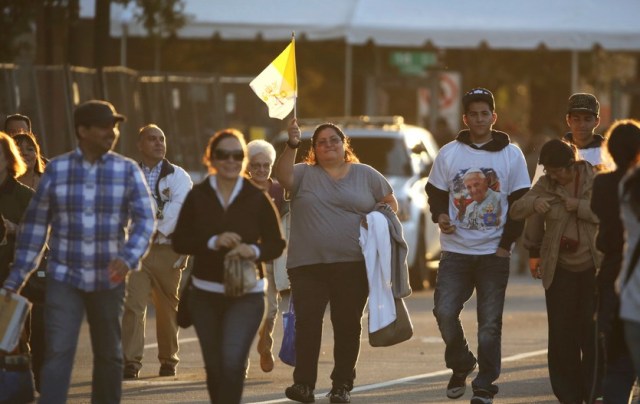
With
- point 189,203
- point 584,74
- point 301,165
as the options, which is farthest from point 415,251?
point 584,74

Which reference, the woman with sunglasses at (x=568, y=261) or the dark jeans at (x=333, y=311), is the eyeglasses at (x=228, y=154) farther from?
the dark jeans at (x=333, y=311)

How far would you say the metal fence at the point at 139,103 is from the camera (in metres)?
19.7

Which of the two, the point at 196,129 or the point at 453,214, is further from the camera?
the point at 196,129

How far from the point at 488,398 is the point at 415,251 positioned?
440 inches

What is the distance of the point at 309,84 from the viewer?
3628 cm

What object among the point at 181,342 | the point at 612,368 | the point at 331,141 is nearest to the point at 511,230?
the point at 331,141

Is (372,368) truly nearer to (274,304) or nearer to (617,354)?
(274,304)

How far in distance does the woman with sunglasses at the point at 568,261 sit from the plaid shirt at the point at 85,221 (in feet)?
8.73

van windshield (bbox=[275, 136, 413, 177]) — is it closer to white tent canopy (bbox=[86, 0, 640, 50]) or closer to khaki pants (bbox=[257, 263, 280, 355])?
white tent canopy (bbox=[86, 0, 640, 50])

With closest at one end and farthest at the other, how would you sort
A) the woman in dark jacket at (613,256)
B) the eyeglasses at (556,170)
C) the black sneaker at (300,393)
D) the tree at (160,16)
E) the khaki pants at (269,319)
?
the woman in dark jacket at (613,256), the eyeglasses at (556,170), the black sneaker at (300,393), the khaki pants at (269,319), the tree at (160,16)

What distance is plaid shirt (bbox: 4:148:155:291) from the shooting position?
9312mm

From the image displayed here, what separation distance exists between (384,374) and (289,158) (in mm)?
2712

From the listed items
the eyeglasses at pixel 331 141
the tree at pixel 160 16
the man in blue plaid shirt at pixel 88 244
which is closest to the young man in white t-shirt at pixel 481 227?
the eyeglasses at pixel 331 141

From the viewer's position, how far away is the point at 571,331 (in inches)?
431
